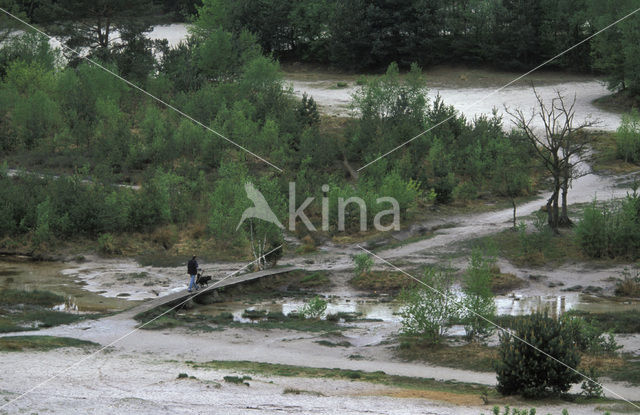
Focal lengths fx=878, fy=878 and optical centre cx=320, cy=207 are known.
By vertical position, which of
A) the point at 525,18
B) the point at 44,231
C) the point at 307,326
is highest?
the point at 525,18

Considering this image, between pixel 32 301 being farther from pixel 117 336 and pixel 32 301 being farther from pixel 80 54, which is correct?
pixel 80 54

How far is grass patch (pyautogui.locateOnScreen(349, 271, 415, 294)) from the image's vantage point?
1067 inches

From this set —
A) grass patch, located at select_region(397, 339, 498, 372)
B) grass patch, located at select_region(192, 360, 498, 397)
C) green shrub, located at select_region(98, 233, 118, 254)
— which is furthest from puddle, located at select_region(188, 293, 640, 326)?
green shrub, located at select_region(98, 233, 118, 254)

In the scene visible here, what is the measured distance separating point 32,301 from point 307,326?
27.1ft

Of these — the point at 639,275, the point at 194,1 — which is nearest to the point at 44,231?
the point at 639,275

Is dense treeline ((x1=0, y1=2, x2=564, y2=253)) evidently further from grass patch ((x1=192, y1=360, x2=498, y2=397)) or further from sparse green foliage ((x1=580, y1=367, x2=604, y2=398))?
sparse green foliage ((x1=580, y1=367, x2=604, y2=398))

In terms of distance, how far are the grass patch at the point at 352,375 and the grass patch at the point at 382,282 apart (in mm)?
8437

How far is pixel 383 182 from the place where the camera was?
3572 cm

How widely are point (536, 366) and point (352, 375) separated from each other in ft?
12.4

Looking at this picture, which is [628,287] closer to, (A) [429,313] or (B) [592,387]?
(A) [429,313]

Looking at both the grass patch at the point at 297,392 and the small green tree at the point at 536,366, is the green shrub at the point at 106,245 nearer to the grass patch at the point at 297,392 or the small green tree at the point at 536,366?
the grass patch at the point at 297,392

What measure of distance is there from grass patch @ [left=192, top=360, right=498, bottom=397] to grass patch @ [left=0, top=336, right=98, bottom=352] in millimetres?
3211

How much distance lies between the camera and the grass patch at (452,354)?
19.2 meters

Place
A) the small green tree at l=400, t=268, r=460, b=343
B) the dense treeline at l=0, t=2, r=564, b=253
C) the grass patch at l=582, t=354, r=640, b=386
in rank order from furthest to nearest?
the dense treeline at l=0, t=2, r=564, b=253
the small green tree at l=400, t=268, r=460, b=343
the grass patch at l=582, t=354, r=640, b=386
